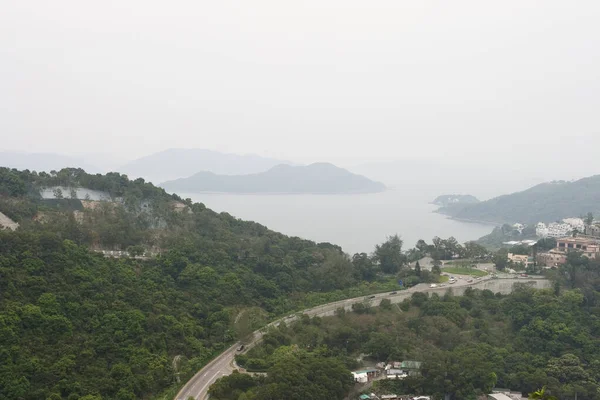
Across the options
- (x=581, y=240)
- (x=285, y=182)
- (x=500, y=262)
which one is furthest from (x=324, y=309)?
(x=285, y=182)

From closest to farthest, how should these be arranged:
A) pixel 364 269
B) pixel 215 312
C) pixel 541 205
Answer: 1. pixel 215 312
2. pixel 364 269
3. pixel 541 205

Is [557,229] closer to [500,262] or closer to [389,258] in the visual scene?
[500,262]

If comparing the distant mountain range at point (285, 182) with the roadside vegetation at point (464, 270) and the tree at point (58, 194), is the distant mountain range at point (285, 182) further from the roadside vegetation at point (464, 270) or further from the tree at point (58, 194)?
the roadside vegetation at point (464, 270)

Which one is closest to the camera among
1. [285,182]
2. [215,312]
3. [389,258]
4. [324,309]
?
[215,312]

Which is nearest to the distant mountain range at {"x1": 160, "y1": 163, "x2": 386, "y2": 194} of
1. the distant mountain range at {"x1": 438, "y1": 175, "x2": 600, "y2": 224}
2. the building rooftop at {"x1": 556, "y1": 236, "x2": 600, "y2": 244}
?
the distant mountain range at {"x1": 438, "y1": 175, "x2": 600, "y2": 224}

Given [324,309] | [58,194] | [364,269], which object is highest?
[58,194]

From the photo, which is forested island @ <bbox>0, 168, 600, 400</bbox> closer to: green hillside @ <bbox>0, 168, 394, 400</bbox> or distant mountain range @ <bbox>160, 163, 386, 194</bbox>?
green hillside @ <bbox>0, 168, 394, 400</bbox>
